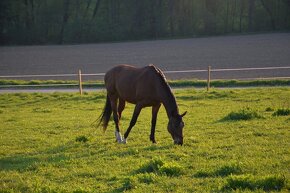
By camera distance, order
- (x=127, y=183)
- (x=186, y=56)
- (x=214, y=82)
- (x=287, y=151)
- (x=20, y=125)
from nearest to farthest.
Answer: (x=127, y=183) < (x=287, y=151) < (x=20, y=125) < (x=214, y=82) < (x=186, y=56)

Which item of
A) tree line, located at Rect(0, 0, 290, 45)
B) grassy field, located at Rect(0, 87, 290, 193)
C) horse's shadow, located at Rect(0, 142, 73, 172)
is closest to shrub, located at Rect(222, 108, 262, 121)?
grassy field, located at Rect(0, 87, 290, 193)

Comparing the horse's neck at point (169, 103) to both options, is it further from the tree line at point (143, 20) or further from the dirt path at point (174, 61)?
the tree line at point (143, 20)

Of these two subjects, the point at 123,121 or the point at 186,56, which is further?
the point at 186,56

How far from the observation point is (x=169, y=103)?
1053cm

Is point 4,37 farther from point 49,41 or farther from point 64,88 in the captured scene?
point 64,88

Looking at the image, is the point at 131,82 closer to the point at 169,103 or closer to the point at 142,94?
the point at 142,94

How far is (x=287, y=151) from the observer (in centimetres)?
882

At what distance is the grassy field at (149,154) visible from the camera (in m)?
7.11

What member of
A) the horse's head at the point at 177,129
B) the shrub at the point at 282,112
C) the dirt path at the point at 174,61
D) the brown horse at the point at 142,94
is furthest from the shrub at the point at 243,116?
the dirt path at the point at 174,61

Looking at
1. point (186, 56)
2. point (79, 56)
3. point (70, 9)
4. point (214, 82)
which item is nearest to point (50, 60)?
point (79, 56)

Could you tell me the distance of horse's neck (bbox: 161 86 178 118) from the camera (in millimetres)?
10406

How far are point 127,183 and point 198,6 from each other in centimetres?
8123

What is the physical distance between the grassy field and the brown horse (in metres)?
0.52

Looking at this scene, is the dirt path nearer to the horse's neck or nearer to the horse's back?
the horse's back
